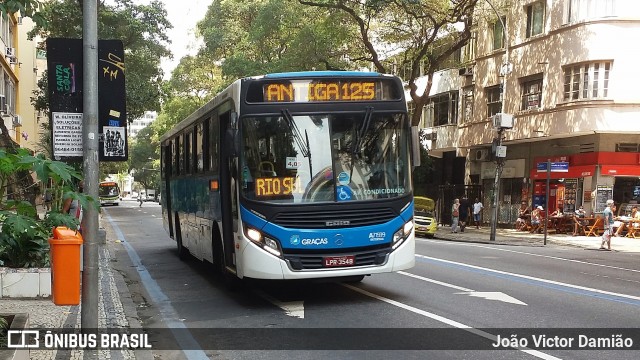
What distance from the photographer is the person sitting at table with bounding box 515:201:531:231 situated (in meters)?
27.7

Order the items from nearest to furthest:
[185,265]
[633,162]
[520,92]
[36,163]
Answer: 1. [36,163]
2. [185,265]
3. [633,162]
4. [520,92]

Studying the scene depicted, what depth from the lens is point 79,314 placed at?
7598 millimetres

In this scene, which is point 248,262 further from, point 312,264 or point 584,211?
point 584,211

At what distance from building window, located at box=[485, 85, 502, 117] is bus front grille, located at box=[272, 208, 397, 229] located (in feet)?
77.4

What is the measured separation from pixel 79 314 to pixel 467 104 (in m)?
28.1

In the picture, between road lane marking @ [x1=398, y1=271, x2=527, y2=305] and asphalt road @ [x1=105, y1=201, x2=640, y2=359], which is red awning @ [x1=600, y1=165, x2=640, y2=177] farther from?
road lane marking @ [x1=398, y1=271, x2=527, y2=305]

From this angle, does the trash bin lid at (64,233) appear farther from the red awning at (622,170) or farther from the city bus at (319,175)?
the red awning at (622,170)

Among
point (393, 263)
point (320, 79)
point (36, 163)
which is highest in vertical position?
point (320, 79)

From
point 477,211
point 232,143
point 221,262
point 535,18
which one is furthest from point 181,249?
point 535,18

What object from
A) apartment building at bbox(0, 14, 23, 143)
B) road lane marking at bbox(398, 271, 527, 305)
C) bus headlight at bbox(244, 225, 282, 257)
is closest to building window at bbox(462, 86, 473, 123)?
road lane marking at bbox(398, 271, 527, 305)

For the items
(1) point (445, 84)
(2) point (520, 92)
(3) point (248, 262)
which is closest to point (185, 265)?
(3) point (248, 262)

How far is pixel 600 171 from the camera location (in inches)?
925

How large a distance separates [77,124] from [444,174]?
33.4m

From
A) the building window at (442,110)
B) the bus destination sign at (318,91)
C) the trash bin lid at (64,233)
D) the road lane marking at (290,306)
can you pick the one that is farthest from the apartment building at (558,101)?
the trash bin lid at (64,233)
